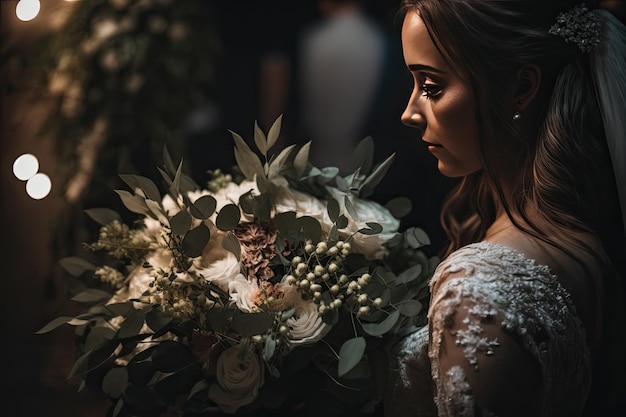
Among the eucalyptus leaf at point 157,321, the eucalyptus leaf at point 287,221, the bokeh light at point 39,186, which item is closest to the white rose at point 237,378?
the eucalyptus leaf at point 157,321

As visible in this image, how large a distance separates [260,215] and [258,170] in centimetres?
11

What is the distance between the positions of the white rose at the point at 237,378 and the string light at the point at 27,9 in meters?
0.95

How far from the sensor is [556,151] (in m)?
1.18

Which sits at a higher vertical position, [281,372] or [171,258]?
[171,258]

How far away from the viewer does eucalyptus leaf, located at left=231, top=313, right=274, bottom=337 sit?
1150mm

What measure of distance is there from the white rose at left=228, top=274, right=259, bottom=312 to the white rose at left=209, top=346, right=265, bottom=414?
0.08 meters

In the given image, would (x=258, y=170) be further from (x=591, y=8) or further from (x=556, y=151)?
(x=591, y=8)

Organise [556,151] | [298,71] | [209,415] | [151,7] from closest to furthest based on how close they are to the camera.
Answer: [556,151], [209,415], [298,71], [151,7]

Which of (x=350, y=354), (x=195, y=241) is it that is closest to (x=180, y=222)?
(x=195, y=241)

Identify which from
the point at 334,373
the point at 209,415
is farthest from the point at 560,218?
the point at 209,415

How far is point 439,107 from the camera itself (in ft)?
4.10

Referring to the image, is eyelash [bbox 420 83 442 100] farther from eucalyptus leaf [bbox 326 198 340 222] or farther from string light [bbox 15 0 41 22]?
string light [bbox 15 0 41 22]

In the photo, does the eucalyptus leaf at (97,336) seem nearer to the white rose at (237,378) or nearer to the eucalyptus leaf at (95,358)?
the eucalyptus leaf at (95,358)

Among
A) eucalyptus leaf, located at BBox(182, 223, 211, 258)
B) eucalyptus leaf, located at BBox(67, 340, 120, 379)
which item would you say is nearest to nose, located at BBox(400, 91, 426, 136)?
eucalyptus leaf, located at BBox(182, 223, 211, 258)
